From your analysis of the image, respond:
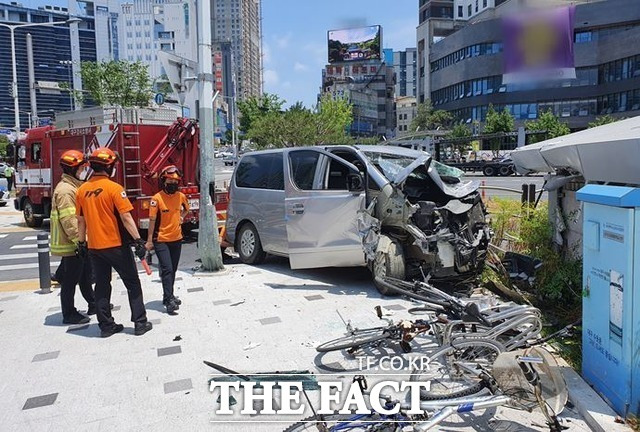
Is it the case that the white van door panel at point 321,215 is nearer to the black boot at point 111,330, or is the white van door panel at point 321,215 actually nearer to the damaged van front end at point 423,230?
the damaged van front end at point 423,230

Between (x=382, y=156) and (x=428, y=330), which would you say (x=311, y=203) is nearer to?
(x=382, y=156)

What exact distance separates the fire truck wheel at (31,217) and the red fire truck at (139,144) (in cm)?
202

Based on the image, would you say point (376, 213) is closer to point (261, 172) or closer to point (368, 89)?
point (261, 172)

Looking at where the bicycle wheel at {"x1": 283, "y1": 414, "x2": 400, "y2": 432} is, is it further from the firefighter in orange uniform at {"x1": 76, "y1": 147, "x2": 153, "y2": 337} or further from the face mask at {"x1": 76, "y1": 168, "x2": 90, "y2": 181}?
the face mask at {"x1": 76, "y1": 168, "x2": 90, "y2": 181}

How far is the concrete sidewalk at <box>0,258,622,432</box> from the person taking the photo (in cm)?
342

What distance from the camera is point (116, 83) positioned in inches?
1163

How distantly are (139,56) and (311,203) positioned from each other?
118592 millimetres

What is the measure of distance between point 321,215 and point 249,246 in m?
2.10

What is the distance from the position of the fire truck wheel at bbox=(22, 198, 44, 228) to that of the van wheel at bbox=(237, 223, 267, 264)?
355 inches

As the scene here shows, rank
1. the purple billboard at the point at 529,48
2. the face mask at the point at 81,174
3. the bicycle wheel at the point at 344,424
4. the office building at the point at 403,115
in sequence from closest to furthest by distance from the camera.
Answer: the bicycle wheel at the point at 344,424 → the face mask at the point at 81,174 → the purple billboard at the point at 529,48 → the office building at the point at 403,115

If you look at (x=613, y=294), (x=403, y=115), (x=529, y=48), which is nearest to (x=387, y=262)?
(x=613, y=294)

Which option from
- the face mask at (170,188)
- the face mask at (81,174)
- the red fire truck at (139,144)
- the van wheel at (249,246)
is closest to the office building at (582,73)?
the red fire truck at (139,144)

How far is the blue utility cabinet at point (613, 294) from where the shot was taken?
10.1 ft

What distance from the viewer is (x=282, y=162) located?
298 inches
